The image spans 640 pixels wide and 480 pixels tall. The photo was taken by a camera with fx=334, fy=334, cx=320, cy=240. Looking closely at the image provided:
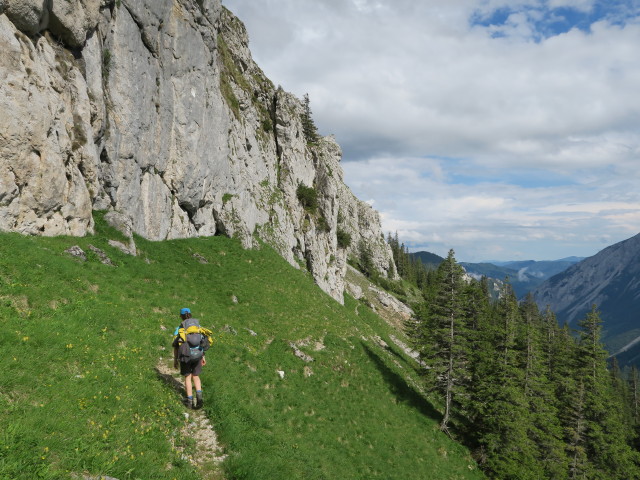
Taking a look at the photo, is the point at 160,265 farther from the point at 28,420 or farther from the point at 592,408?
the point at 592,408

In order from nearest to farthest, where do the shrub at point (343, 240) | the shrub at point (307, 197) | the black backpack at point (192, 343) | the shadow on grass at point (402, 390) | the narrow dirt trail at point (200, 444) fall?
the narrow dirt trail at point (200, 444)
the black backpack at point (192, 343)
the shadow on grass at point (402, 390)
the shrub at point (307, 197)
the shrub at point (343, 240)

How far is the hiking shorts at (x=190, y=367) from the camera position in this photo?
1251 centimetres

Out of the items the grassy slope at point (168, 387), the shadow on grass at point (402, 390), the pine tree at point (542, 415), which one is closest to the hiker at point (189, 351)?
the grassy slope at point (168, 387)

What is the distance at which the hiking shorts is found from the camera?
12508mm

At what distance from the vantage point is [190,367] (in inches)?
500

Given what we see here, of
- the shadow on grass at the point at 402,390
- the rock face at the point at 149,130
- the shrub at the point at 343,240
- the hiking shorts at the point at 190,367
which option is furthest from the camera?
the shrub at the point at 343,240

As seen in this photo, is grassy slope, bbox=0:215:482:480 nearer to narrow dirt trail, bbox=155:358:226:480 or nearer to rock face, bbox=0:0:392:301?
narrow dirt trail, bbox=155:358:226:480

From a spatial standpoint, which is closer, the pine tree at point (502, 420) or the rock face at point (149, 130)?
the rock face at point (149, 130)

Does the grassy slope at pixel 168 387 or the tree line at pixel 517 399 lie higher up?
the grassy slope at pixel 168 387

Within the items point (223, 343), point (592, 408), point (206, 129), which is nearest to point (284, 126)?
point (206, 129)

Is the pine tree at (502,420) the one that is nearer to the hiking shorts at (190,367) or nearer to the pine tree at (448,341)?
the pine tree at (448,341)

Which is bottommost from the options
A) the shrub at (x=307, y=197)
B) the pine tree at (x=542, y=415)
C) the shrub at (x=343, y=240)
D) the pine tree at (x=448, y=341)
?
the pine tree at (x=542, y=415)

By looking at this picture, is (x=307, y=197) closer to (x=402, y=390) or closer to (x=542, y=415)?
(x=402, y=390)

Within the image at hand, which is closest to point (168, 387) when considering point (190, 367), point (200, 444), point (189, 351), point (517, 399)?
point (190, 367)
